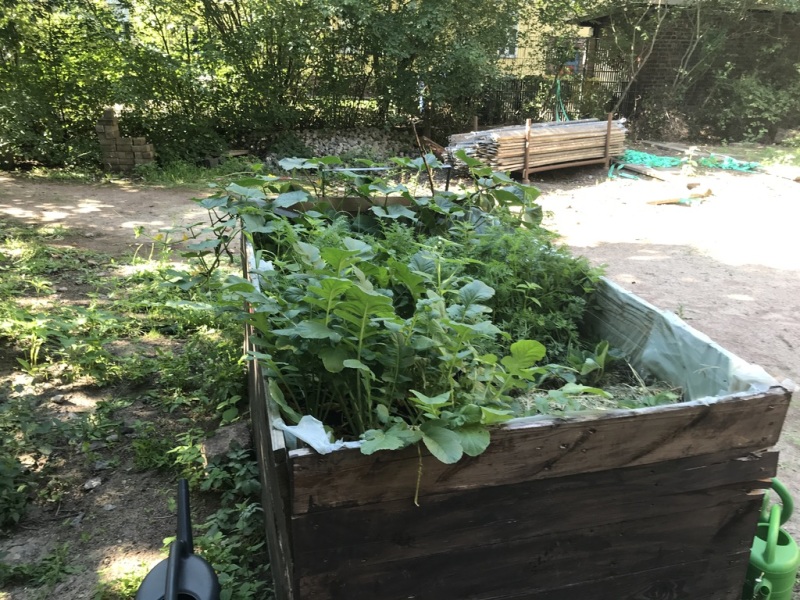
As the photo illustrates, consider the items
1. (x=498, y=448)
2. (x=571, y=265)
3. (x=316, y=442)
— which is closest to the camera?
(x=316, y=442)

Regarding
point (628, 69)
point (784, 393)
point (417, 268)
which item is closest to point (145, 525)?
point (417, 268)

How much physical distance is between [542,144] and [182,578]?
1081 centimetres

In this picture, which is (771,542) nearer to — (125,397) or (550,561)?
(550,561)

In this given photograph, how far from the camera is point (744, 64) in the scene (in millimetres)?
16875

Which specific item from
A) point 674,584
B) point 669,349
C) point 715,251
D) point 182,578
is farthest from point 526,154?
point 182,578

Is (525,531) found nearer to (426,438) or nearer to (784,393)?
(426,438)

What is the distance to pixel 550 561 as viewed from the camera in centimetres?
172

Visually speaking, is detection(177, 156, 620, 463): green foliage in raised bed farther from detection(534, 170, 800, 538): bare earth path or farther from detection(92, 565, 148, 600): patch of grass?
detection(92, 565, 148, 600): patch of grass

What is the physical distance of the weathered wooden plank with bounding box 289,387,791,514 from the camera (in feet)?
4.69

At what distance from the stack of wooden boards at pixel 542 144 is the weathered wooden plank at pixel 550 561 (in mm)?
8895

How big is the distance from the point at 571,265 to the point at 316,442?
1.73 m

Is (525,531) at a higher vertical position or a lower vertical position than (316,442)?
lower

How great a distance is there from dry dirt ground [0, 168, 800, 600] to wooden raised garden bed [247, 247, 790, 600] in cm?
145

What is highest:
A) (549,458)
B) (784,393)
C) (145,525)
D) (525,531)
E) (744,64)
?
(744,64)
